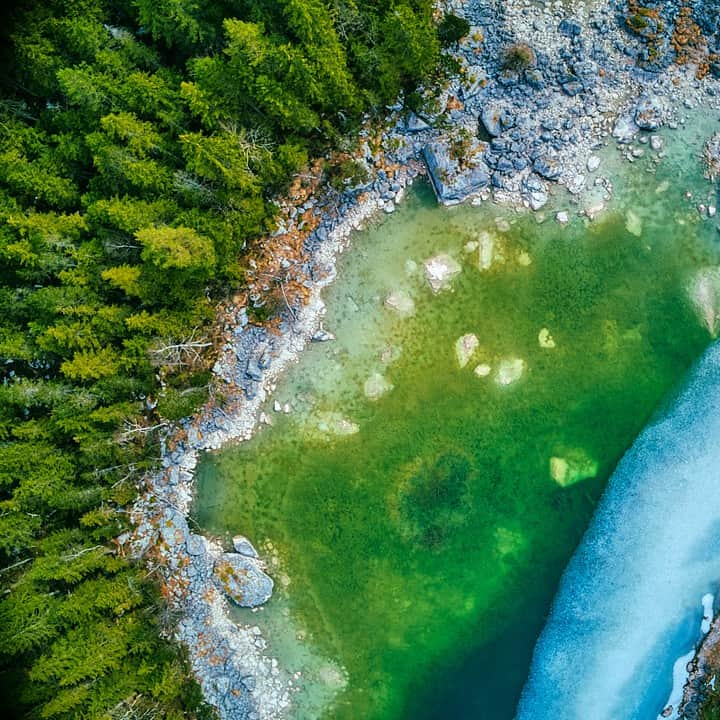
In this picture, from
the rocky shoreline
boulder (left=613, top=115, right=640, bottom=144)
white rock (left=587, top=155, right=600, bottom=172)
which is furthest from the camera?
white rock (left=587, top=155, right=600, bottom=172)

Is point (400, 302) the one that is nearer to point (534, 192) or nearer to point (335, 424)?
point (335, 424)

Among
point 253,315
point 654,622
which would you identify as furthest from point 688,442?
point 253,315

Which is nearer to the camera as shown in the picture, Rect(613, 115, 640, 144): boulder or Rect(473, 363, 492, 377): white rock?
Rect(613, 115, 640, 144): boulder

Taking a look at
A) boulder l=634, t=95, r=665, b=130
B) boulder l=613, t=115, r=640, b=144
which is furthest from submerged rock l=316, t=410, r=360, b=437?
boulder l=634, t=95, r=665, b=130

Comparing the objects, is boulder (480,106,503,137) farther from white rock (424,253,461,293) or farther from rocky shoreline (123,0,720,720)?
white rock (424,253,461,293)

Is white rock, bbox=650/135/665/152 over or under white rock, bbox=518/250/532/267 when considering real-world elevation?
over

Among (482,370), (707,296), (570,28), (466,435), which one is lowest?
(466,435)

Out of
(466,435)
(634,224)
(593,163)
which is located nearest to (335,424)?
(466,435)
